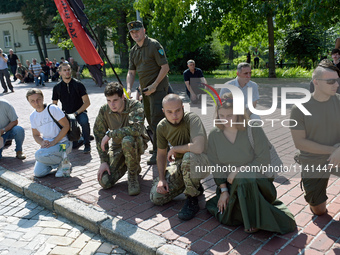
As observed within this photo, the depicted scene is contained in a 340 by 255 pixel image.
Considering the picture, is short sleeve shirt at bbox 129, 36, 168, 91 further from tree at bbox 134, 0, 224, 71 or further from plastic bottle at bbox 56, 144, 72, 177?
tree at bbox 134, 0, 224, 71

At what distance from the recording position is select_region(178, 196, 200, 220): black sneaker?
12.1ft

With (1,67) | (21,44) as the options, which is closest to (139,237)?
(1,67)

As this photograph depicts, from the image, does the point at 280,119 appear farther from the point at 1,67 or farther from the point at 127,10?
the point at 127,10

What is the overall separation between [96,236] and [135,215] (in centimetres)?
49

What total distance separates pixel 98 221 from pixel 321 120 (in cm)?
263

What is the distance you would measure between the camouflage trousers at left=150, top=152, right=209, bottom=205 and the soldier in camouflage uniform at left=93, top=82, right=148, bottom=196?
1.74ft

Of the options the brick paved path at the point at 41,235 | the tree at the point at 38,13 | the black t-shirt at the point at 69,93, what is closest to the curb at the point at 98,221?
the brick paved path at the point at 41,235

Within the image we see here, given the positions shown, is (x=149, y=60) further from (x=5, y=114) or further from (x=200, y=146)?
(x=5, y=114)

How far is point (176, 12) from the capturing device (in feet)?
51.8

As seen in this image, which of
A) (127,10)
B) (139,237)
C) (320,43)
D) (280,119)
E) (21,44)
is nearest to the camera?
(139,237)

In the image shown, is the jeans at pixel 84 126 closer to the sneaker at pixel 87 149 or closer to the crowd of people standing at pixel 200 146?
the sneaker at pixel 87 149

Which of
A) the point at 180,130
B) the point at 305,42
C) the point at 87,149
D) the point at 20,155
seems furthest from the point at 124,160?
the point at 305,42

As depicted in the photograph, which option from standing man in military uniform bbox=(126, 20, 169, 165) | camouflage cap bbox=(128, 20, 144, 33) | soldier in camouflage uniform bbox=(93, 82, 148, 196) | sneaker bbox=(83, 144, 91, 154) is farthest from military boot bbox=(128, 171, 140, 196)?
camouflage cap bbox=(128, 20, 144, 33)

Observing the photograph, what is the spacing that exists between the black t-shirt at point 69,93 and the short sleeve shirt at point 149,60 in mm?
1615
